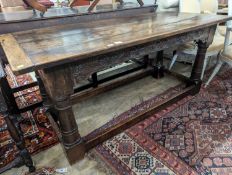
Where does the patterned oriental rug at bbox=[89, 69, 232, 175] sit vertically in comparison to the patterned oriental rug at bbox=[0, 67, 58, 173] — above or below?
below

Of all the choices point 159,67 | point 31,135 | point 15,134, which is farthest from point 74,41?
point 159,67

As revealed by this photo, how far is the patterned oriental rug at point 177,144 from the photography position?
1292 millimetres

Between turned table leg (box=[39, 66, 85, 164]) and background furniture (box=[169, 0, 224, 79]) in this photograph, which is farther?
background furniture (box=[169, 0, 224, 79])

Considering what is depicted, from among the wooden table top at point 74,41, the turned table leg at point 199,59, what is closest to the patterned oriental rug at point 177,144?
the turned table leg at point 199,59

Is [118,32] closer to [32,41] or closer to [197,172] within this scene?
[32,41]

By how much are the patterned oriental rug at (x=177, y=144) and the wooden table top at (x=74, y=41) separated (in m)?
0.77

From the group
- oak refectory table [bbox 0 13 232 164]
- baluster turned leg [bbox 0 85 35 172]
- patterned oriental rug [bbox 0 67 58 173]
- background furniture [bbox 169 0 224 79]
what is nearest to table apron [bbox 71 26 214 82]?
oak refectory table [bbox 0 13 232 164]

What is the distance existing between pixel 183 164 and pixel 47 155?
96 centimetres

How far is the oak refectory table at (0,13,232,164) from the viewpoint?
0.96 metres

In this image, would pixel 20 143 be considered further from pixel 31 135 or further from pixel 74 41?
pixel 74 41

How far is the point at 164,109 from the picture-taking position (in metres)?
1.85

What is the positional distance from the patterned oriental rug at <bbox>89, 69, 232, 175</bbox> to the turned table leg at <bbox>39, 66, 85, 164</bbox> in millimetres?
165

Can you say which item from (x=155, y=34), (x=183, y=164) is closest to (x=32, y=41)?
(x=155, y=34)

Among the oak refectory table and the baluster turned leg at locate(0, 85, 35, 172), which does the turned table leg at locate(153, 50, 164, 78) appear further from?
the baluster turned leg at locate(0, 85, 35, 172)
